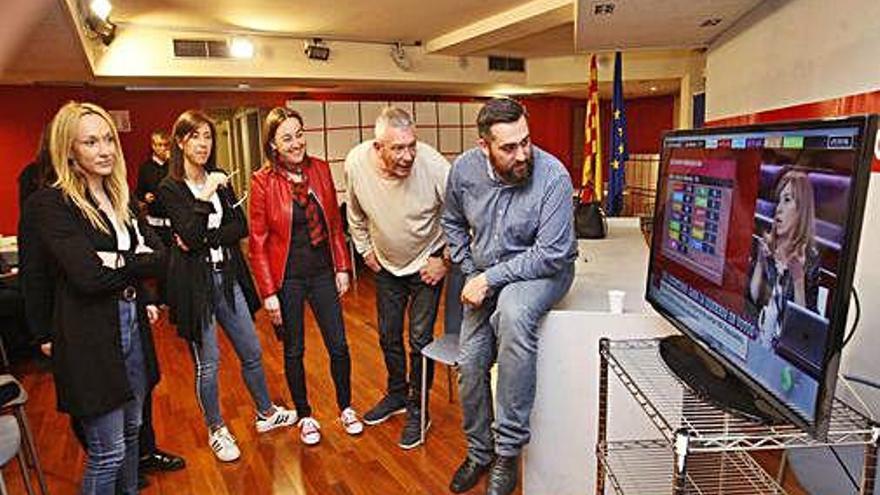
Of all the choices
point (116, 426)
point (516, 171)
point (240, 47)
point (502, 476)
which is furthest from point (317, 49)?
point (502, 476)

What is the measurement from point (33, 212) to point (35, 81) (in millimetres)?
4345

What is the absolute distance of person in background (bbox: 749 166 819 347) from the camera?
1.02 m

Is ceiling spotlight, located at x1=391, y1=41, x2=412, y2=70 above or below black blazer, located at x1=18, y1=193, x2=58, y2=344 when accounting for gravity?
above

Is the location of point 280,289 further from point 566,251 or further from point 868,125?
point 868,125

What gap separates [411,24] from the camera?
4.81 metres

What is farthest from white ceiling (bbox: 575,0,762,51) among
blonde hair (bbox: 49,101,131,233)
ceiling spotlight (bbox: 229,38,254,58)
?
ceiling spotlight (bbox: 229,38,254,58)

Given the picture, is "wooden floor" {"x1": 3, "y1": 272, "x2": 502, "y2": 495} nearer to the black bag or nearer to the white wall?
the black bag

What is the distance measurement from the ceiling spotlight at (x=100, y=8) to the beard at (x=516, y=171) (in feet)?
9.20

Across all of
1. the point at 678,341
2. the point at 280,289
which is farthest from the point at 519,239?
the point at 280,289

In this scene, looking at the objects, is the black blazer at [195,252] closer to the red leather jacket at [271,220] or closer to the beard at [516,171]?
the red leather jacket at [271,220]

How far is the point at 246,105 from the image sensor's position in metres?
6.44

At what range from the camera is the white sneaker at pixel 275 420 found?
2.67 meters

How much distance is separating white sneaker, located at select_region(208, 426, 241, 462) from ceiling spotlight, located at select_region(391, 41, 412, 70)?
409 cm

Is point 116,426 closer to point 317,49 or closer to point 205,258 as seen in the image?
point 205,258
